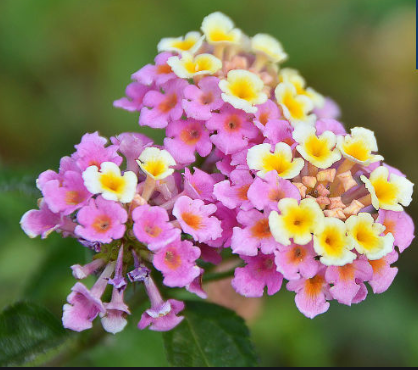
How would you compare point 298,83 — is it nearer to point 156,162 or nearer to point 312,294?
point 156,162

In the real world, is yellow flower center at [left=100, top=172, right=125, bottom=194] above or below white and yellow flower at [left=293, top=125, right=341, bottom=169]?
below

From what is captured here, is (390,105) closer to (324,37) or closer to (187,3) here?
(324,37)

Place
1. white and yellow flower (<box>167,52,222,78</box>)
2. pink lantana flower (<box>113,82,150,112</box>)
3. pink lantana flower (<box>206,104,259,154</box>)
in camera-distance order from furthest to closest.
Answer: pink lantana flower (<box>113,82,150,112</box>), white and yellow flower (<box>167,52,222,78</box>), pink lantana flower (<box>206,104,259,154</box>)

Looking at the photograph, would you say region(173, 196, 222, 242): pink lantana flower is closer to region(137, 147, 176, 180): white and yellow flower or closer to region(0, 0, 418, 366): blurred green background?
region(137, 147, 176, 180): white and yellow flower

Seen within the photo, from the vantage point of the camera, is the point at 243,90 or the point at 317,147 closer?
the point at 317,147

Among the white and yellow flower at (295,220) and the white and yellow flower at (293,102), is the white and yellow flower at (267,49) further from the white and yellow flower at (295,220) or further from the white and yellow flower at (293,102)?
the white and yellow flower at (295,220)

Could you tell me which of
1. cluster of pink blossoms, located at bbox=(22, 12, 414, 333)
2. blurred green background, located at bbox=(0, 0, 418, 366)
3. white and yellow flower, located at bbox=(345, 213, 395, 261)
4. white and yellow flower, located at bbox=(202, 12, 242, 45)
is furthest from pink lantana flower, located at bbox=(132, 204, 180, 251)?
blurred green background, located at bbox=(0, 0, 418, 366)

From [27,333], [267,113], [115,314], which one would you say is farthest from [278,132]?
[27,333]
